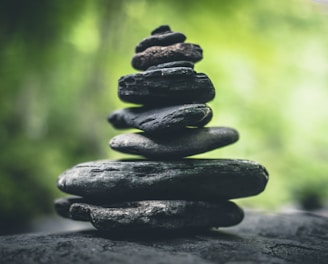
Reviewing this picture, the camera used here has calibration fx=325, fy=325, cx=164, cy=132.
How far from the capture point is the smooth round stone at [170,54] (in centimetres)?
434

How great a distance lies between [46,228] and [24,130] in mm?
4183

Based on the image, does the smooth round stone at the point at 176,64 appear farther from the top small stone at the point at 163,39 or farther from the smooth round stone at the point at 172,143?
the smooth round stone at the point at 172,143

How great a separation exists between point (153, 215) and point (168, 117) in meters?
1.16

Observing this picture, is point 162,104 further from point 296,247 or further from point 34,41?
point 34,41

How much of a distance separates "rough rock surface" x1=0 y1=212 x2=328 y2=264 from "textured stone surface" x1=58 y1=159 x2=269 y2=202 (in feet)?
1.68

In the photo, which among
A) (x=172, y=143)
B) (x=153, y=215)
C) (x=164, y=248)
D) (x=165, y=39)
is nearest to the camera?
(x=164, y=248)

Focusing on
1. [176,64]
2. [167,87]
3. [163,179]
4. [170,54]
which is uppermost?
[170,54]

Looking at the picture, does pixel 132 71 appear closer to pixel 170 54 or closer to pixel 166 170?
pixel 170 54

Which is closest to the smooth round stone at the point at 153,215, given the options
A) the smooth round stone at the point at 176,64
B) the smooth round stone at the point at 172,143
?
the smooth round stone at the point at 172,143

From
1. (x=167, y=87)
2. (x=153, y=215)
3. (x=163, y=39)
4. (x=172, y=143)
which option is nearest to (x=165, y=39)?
(x=163, y=39)

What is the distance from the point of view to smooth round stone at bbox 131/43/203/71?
14.3ft

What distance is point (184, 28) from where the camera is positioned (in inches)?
426

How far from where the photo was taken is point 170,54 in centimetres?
434

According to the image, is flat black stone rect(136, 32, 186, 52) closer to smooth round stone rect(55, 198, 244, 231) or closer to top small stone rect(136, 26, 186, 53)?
top small stone rect(136, 26, 186, 53)
